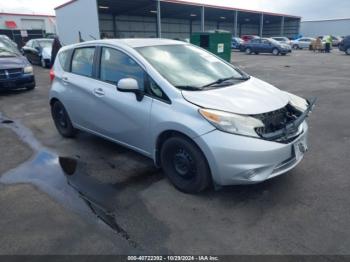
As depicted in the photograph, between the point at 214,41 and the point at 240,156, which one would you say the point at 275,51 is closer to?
the point at 214,41

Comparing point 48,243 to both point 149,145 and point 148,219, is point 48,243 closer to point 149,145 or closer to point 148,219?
point 148,219

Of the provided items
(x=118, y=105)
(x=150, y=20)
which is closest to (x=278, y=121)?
(x=118, y=105)

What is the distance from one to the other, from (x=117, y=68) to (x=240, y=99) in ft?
5.62

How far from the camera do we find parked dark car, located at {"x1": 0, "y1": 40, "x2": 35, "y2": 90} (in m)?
8.97

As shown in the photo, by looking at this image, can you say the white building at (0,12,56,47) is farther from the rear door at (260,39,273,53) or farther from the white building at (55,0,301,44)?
the rear door at (260,39,273,53)

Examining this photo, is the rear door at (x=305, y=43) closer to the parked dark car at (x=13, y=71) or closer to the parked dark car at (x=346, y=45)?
the parked dark car at (x=346, y=45)

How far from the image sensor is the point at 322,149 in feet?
15.0

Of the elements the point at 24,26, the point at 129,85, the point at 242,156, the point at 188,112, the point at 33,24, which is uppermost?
the point at 33,24

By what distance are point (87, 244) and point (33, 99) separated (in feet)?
24.6

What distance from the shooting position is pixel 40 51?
53.8ft

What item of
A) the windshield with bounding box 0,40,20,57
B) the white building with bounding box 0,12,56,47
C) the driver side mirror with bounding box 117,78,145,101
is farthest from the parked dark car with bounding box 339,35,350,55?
the white building with bounding box 0,12,56,47

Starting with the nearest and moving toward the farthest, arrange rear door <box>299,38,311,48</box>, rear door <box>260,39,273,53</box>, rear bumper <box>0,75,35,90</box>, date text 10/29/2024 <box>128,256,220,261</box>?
date text 10/29/2024 <box>128,256,220,261</box>
rear bumper <box>0,75,35,90</box>
rear door <box>260,39,273,53</box>
rear door <box>299,38,311,48</box>

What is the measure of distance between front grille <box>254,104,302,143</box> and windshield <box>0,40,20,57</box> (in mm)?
9353

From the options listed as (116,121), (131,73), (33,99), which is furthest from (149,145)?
(33,99)
